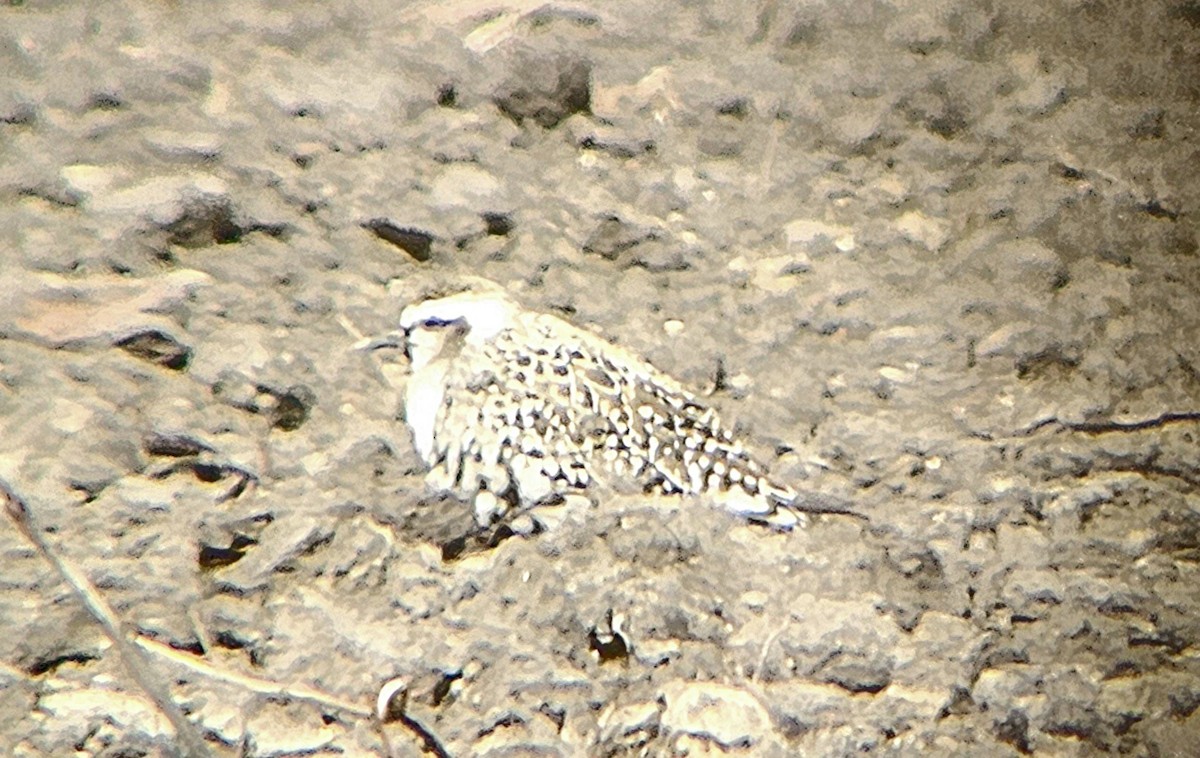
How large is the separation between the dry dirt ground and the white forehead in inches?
1.0

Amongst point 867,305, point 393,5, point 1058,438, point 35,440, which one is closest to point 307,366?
point 35,440

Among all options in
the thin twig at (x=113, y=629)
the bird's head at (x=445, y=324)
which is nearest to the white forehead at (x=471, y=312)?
the bird's head at (x=445, y=324)

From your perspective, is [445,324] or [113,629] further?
[445,324]

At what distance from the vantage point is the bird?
970 millimetres

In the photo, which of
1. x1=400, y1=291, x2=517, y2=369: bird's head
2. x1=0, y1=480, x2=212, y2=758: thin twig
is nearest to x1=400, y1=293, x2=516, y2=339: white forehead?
x1=400, y1=291, x2=517, y2=369: bird's head

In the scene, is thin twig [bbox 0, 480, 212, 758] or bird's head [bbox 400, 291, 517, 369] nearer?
thin twig [bbox 0, 480, 212, 758]

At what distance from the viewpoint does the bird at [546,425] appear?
970mm

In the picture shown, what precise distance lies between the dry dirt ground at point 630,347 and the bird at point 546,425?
3 cm

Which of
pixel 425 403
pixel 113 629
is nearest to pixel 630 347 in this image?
pixel 425 403

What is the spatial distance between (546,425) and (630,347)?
0.13 meters

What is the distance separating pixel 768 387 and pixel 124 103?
737mm

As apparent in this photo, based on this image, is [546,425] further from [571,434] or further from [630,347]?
[630,347]

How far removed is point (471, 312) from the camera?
100cm

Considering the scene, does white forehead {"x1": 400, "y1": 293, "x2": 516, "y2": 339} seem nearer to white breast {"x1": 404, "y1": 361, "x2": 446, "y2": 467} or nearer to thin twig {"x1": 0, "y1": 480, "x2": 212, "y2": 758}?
white breast {"x1": 404, "y1": 361, "x2": 446, "y2": 467}
